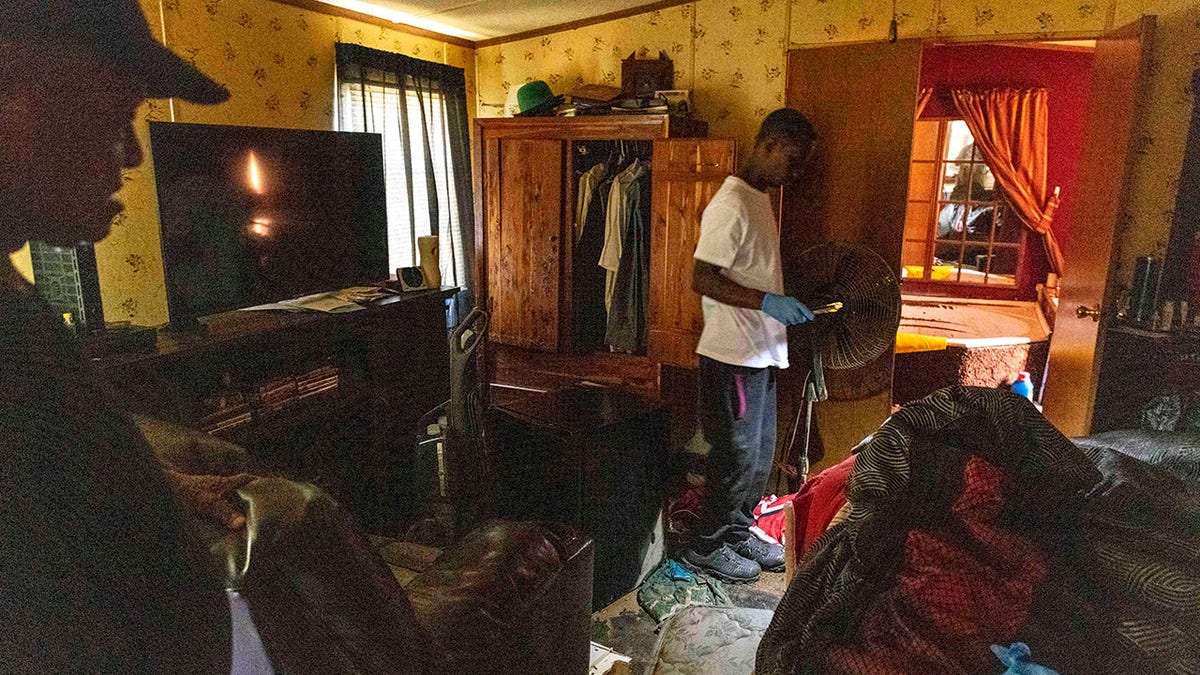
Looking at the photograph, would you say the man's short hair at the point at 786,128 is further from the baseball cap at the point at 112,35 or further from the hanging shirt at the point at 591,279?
the baseball cap at the point at 112,35

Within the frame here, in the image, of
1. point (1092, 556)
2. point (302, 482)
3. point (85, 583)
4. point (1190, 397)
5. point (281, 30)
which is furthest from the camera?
point (1190, 397)

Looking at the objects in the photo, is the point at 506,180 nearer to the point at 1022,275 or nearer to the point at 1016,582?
the point at 1016,582

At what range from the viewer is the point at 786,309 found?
2.07m

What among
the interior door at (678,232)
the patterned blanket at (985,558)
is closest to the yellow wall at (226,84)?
the patterned blanket at (985,558)

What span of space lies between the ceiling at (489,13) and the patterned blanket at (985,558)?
A: 1253 millimetres

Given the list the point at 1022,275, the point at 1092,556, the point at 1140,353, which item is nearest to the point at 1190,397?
the point at 1140,353

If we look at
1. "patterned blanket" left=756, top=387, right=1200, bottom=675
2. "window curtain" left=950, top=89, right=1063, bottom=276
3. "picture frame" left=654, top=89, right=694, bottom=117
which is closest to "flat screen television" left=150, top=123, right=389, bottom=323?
"patterned blanket" left=756, top=387, right=1200, bottom=675

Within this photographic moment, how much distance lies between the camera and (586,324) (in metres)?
3.30

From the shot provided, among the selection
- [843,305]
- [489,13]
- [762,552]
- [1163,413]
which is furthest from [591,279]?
[1163,413]

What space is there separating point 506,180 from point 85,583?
2.80 meters

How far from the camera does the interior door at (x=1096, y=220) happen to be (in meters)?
2.02

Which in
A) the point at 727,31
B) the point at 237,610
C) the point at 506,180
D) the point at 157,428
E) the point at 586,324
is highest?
the point at 727,31

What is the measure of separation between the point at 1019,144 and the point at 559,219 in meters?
2.91

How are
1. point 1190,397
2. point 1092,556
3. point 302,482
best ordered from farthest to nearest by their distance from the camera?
point 1190,397, point 1092,556, point 302,482
